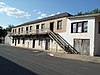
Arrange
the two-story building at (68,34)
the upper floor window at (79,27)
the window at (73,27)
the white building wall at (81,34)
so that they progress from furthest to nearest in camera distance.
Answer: the window at (73,27), the upper floor window at (79,27), the two-story building at (68,34), the white building wall at (81,34)

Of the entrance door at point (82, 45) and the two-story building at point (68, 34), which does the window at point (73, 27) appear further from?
the entrance door at point (82, 45)

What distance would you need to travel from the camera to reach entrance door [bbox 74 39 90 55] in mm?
31000

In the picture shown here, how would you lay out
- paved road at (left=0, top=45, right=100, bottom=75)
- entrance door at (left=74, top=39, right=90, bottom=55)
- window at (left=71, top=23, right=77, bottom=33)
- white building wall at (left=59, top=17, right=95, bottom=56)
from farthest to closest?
window at (left=71, top=23, right=77, bottom=33) < entrance door at (left=74, top=39, right=90, bottom=55) < white building wall at (left=59, top=17, right=95, bottom=56) < paved road at (left=0, top=45, right=100, bottom=75)

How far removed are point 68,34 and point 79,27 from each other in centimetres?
300

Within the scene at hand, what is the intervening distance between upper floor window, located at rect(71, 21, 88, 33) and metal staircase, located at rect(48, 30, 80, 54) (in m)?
2.88

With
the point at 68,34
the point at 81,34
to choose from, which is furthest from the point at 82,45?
the point at 68,34

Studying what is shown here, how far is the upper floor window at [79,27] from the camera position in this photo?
31969 mm

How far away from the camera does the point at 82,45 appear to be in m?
32.0

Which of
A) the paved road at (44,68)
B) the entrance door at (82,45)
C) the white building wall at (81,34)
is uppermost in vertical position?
the white building wall at (81,34)

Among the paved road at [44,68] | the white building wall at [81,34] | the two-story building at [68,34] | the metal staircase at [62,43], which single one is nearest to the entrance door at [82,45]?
the two-story building at [68,34]

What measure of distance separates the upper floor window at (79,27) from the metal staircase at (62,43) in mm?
2878

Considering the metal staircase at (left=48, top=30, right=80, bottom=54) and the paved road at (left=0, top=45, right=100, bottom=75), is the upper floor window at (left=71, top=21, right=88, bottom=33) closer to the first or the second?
the metal staircase at (left=48, top=30, right=80, bottom=54)

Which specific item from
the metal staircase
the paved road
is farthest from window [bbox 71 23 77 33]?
the paved road

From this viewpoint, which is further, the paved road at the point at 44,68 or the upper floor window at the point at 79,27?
the upper floor window at the point at 79,27
